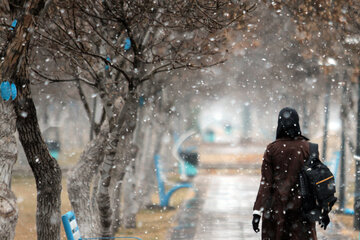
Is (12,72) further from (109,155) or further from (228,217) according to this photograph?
(228,217)

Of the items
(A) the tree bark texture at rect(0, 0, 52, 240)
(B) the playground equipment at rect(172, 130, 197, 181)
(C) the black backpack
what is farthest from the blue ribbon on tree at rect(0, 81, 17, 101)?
(B) the playground equipment at rect(172, 130, 197, 181)

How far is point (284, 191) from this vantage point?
20.5 feet

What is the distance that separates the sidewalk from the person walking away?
554 cm

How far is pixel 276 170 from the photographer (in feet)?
20.8

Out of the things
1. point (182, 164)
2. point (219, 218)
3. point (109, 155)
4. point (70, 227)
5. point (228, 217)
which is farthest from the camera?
point (182, 164)

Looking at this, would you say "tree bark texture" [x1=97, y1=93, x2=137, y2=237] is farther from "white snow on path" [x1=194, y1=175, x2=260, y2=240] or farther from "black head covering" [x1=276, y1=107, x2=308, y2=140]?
"white snow on path" [x1=194, y1=175, x2=260, y2=240]

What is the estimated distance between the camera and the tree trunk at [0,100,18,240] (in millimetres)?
5934

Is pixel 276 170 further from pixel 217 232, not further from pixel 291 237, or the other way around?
pixel 217 232

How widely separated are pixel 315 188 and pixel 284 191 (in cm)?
37

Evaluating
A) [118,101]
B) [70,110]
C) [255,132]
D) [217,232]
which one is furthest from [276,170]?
[255,132]

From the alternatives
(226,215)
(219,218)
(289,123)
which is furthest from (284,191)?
A: (226,215)

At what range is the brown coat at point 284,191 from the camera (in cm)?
625

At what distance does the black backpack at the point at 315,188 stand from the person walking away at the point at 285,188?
0.36 feet

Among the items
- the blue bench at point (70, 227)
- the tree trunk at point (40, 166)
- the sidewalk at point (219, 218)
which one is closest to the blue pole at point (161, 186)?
the sidewalk at point (219, 218)
